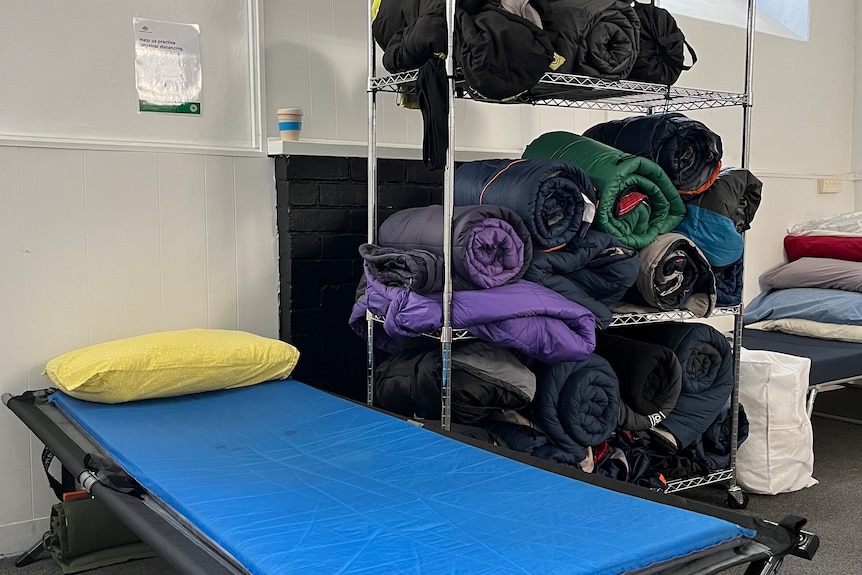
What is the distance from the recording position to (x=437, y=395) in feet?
8.00

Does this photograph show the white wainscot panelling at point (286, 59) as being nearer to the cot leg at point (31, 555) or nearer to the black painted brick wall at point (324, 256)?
the black painted brick wall at point (324, 256)

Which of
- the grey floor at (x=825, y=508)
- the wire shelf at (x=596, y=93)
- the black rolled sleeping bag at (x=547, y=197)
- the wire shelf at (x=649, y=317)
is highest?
the wire shelf at (x=596, y=93)

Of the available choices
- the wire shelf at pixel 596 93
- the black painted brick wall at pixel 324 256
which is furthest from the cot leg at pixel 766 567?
the black painted brick wall at pixel 324 256

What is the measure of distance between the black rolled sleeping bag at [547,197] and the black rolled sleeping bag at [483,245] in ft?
0.16

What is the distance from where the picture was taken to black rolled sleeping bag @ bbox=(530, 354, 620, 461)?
2482 mm

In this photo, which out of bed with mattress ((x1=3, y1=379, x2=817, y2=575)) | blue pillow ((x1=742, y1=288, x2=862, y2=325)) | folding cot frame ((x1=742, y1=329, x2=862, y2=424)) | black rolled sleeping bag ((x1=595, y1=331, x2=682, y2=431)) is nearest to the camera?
bed with mattress ((x1=3, y1=379, x2=817, y2=575))

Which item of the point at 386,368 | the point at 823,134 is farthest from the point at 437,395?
the point at 823,134

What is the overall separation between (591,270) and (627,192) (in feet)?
0.88

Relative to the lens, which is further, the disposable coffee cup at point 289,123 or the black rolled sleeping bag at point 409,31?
the disposable coffee cup at point 289,123

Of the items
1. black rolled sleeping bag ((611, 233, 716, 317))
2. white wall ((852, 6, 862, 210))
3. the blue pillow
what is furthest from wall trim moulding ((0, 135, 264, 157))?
white wall ((852, 6, 862, 210))

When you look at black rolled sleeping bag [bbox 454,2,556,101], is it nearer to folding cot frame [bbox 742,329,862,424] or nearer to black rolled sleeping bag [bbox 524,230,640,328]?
black rolled sleeping bag [bbox 524,230,640,328]

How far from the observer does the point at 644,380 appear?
269 centimetres

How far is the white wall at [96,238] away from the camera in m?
2.48

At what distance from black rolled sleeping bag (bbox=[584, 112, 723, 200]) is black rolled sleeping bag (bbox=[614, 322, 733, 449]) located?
18.1 inches
